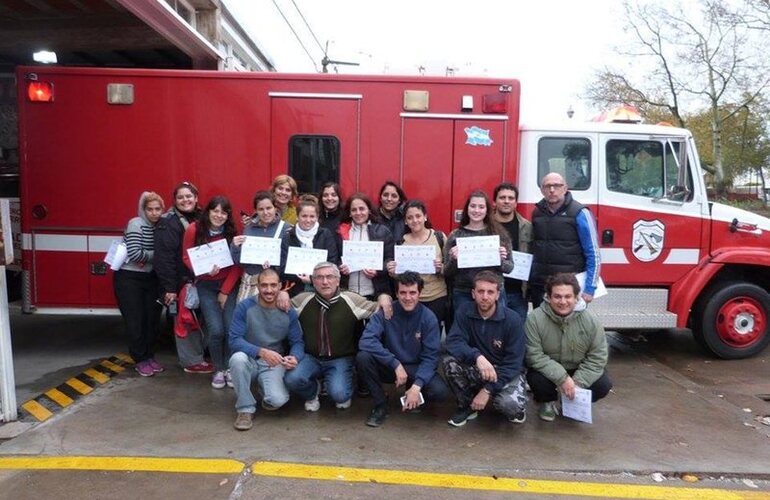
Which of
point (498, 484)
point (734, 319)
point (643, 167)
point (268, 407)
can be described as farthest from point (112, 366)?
point (734, 319)

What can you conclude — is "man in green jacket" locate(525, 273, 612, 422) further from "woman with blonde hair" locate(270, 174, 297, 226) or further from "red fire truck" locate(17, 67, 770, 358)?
"woman with blonde hair" locate(270, 174, 297, 226)

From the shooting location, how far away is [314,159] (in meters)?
5.47

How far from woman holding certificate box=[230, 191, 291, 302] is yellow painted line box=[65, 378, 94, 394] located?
1546mm

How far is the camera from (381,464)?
11.9 feet

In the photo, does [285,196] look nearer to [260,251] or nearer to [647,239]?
[260,251]

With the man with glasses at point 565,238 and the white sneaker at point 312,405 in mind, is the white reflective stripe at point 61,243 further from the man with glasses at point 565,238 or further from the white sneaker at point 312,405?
the man with glasses at point 565,238

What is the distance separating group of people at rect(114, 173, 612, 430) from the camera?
4.19m

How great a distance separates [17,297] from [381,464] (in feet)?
16.8

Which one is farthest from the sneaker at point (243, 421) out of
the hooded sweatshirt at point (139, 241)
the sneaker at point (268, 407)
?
the hooded sweatshirt at point (139, 241)

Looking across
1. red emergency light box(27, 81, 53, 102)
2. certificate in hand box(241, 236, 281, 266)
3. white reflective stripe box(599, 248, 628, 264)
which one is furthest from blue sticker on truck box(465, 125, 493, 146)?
red emergency light box(27, 81, 53, 102)

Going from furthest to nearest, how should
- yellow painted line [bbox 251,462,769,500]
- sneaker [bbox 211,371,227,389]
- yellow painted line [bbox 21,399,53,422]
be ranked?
sneaker [bbox 211,371,227,389], yellow painted line [bbox 21,399,53,422], yellow painted line [bbox 251,462,769,500]

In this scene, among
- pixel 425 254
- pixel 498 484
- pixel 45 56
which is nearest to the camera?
pixel 498 484

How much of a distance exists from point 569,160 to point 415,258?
2.22 meters

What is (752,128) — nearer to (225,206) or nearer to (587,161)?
(587,161)
